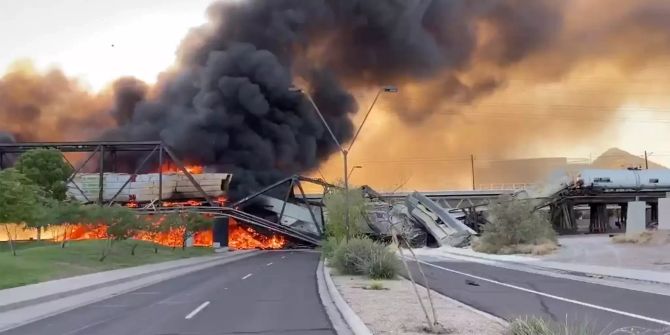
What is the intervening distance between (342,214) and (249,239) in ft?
152

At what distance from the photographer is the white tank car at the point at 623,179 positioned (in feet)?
205

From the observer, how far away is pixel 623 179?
6400 centimetres

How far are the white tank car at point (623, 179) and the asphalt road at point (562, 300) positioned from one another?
43181mm

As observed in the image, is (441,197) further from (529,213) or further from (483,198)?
(529,213)

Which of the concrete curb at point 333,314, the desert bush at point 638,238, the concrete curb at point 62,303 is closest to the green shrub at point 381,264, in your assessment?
the concrete curb at point 333,314

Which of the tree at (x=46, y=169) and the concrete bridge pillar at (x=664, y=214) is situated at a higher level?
the tree at (x=46, y=169)

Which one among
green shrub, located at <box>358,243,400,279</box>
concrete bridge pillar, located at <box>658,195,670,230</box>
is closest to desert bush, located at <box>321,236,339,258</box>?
green shrub, located at <box>358,243,400,279</box>

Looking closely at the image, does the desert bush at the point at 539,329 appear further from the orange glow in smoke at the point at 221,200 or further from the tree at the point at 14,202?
the orange glow in smoke at the point at 221,200

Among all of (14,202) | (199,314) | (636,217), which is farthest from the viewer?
(636,217)

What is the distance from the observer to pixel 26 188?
106 feet

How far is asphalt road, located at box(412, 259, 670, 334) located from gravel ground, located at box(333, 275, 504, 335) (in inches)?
35.5

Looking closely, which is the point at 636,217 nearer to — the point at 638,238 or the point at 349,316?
the point at 638,238

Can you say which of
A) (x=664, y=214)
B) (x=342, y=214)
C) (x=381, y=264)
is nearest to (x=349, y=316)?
(x=381, y=264)

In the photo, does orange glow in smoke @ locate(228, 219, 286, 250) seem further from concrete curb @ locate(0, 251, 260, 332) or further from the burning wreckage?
concrete curb @ locate(0, 251, 260, 332)
